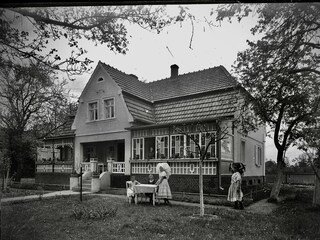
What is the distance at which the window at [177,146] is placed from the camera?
14137 millimetres

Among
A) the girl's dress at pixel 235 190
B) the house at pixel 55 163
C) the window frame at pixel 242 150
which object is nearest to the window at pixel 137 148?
the house at pixel 55 163

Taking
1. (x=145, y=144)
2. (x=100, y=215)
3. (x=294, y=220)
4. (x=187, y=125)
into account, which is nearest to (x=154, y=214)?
(x=100, y=215)

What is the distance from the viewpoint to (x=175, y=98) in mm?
15203

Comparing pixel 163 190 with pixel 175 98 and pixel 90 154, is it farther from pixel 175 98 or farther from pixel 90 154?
pixel 175 98

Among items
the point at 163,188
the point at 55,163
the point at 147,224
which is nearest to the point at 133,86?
the point at 55,163

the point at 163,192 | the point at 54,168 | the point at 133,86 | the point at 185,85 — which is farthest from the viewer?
the point at 133,86

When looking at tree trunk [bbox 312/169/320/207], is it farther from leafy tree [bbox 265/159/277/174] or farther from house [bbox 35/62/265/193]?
house [bbox 35/62/265/193]

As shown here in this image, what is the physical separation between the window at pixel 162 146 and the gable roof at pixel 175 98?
3.71ft

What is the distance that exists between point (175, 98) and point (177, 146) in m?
2.86

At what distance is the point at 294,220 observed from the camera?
6.70 metres

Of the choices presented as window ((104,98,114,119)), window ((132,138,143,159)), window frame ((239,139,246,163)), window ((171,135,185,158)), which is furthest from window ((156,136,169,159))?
window frame ((239,139,246,163))

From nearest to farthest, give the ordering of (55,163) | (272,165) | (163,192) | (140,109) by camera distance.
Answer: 1. (163,192)
2. (272,165)
3. (55,163)
4. (140,109)

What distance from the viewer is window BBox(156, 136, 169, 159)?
1474 cm

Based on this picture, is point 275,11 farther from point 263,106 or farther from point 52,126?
point 52,126
